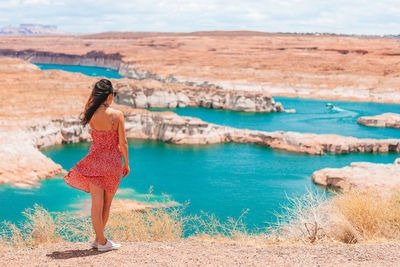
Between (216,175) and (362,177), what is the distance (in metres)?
10.3

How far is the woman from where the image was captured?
651 cm

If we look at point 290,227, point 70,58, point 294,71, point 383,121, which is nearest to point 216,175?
point 290,227

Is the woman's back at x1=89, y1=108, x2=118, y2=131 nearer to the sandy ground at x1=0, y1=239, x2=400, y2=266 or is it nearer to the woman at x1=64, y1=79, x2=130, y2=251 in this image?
the woman at x1=64, y1=79, x2=130, y2=251

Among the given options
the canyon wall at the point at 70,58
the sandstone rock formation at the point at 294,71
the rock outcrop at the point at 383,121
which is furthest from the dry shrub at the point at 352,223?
the canyon wall at the point at 70,58

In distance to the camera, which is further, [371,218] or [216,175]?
[216,175]

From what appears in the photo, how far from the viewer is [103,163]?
6559 mm

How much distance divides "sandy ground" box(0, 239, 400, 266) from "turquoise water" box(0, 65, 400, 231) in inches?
353

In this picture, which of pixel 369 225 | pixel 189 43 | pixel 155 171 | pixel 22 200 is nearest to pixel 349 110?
pixel 155 171

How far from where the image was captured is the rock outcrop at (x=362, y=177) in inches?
1005

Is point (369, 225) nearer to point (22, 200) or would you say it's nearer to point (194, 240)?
point (194, 240)

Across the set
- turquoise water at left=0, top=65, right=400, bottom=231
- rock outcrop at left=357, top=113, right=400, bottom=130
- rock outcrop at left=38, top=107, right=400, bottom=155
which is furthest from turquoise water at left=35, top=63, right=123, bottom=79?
turquoise water at left=0, top=65, right=400, bottom=231

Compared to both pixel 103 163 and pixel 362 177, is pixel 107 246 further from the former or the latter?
pixel 362 177

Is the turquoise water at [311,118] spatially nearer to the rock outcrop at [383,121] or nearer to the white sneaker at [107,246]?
the rock outcrop at [383,121]

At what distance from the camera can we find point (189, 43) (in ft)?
527
